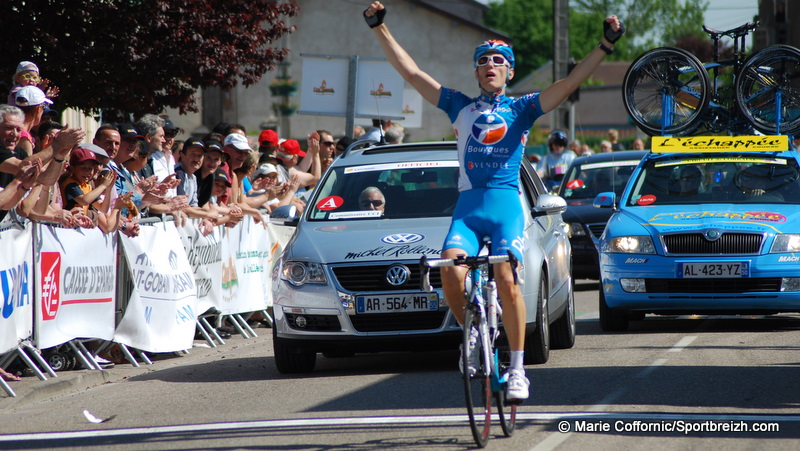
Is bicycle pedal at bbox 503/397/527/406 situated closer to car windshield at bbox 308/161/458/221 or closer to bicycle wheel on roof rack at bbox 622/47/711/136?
car windshield at bbox 308/161/458/221

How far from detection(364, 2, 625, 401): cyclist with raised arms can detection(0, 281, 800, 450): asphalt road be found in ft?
2.49

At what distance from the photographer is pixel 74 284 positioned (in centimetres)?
1004

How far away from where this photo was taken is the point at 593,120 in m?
90.9

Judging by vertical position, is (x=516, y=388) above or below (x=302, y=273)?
below

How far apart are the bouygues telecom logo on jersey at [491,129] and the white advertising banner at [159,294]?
4.64 meters

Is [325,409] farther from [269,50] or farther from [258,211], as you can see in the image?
[269,50]

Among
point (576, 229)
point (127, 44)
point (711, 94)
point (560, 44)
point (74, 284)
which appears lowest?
point (576, 229)

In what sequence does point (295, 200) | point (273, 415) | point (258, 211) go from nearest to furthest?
point (273, 415), point (258, 211), point (295, 200)

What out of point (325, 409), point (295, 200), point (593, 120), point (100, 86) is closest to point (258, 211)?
point (295, 200)

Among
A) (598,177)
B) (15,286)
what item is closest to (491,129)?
(15,286)

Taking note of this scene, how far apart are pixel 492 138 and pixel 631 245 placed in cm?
539

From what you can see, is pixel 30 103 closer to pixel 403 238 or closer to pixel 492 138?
pixel 403 238

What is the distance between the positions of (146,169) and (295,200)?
3.18 m

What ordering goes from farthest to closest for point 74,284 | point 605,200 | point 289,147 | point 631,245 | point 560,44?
1. point 560,44
2. point 289,147
3. point 605,200
4. point 631,245
5. point 74,284
